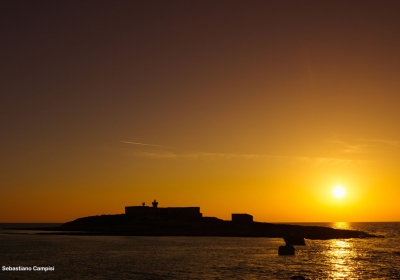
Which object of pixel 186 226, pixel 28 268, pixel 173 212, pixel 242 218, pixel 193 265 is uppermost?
pixel 173 212

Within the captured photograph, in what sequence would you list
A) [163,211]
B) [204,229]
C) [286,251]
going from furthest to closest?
[163,211], [204,229], [286,251]

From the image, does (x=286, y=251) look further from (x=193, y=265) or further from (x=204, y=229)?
(x=204, y=229)

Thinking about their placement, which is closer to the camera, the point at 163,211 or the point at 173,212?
the point at 173,212

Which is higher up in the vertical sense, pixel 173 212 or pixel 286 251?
pixel 173 212

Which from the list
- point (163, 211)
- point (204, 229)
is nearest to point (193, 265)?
point (204, 229)

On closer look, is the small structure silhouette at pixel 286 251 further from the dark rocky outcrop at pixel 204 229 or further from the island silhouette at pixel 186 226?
the dark rocky outcrop at pixel 204 229

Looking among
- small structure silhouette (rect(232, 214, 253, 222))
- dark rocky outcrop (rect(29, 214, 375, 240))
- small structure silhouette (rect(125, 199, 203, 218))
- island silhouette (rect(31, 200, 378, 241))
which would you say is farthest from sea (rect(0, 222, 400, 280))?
small structure silhouette (rect(232, 214, 253, 222))

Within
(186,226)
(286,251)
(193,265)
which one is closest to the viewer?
(193,265)

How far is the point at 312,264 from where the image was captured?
51469mm

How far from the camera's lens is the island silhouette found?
113375 mm

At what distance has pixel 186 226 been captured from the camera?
117375 millimetres

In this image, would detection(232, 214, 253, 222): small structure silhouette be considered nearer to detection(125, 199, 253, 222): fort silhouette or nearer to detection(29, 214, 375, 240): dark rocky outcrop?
detection(125, 199, 253, 222): fort silhouette

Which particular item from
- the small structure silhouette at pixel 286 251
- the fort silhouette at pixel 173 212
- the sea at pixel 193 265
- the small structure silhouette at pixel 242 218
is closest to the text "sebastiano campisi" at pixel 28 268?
the sea at pixel 193 265

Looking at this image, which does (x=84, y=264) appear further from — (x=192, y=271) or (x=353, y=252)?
(x=353, y=252)
